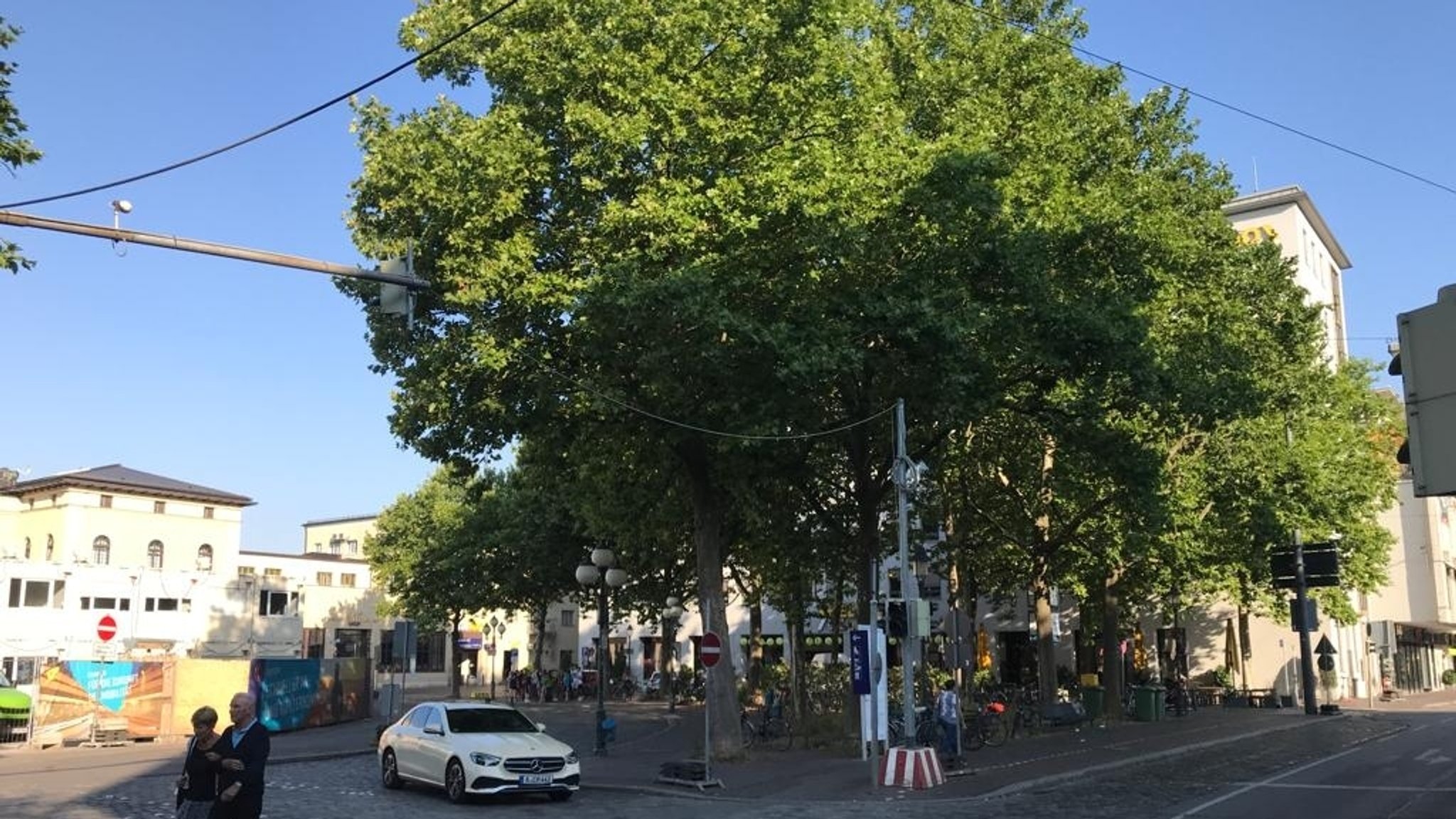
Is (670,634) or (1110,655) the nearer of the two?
(1110,655)

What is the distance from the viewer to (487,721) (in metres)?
18.4

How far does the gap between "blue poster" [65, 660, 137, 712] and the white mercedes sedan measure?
14.8 m

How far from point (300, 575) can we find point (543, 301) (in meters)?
61.7

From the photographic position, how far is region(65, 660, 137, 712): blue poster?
29438 mm

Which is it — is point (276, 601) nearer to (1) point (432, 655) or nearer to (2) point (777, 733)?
(1) point (432, 655)

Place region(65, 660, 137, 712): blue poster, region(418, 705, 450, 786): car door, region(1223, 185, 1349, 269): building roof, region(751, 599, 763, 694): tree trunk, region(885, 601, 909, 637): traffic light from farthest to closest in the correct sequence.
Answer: region(1223, 185, 1349, 269): building roof → region(751, 599, 763, 694): tree trunk → region(65, 660, 137, 712): blue poster → region(885, 601, 909, 637): traffic light → region(418, 705, 450, 786): car door

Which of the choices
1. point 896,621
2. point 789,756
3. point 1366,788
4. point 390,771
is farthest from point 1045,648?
point 390,771

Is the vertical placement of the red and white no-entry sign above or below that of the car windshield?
above

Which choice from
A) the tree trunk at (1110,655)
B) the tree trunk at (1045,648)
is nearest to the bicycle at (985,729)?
the tree trunk at (1045,648)

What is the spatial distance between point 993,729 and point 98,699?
2342 centimetres

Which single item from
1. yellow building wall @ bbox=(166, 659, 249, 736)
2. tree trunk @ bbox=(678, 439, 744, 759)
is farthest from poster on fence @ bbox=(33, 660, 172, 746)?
tree trunk @ bbox=(678, 439, 744, 759)

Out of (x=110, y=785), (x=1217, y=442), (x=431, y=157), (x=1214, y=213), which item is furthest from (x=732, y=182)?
(x=1217, y=442)

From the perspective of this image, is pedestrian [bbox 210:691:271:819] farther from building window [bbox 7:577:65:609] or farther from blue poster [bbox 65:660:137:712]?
building window [bbox 7:577:65:609]

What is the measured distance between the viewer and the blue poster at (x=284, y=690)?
110ft
